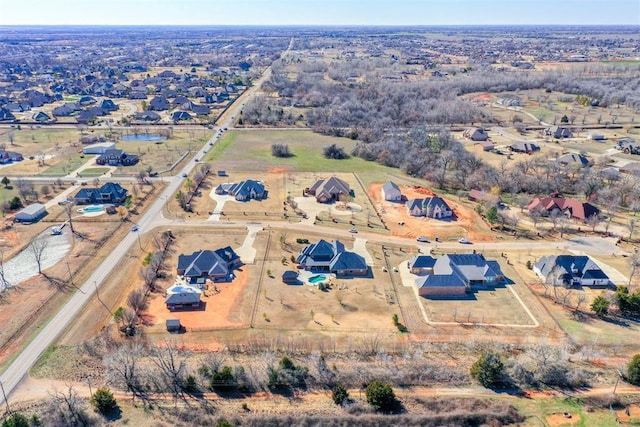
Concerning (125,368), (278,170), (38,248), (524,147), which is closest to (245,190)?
(278,170)

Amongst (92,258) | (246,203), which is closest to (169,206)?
(246,203)

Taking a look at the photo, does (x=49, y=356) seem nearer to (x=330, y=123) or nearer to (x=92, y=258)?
(x=92, y=258)

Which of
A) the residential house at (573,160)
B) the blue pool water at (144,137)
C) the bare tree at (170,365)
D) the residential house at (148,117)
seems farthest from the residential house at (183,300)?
the residential house at (148,117)

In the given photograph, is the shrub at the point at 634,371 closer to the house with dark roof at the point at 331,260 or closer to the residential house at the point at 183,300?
the house with dark roof at the point at 331,260

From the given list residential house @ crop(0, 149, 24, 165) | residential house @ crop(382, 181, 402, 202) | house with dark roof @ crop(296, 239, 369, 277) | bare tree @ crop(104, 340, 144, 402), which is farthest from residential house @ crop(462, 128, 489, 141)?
residential house @ crop(0, 149, 24, 165)

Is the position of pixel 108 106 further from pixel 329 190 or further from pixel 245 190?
pixel 329 190
